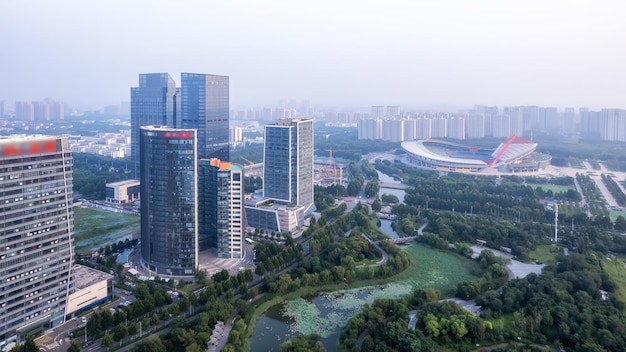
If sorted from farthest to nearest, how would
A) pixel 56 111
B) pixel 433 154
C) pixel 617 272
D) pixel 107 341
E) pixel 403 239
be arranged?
pixel 56 111 → pixel 433 154 → pixel 403 239 → pixel 617 272 → pixel 107 341

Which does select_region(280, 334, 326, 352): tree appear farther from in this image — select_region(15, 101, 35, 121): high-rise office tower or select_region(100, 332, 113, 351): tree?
select_region(15, 101, 35, 121): high-rise office tower

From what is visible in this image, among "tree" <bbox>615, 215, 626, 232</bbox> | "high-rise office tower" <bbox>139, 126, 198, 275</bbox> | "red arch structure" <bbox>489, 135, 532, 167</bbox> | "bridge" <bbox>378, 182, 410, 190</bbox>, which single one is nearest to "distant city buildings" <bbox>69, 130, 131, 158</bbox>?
"bridge" <bbox>378, 182, 410, 190</bbox>

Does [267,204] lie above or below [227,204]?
below

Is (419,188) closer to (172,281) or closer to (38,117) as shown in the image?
(172,281)

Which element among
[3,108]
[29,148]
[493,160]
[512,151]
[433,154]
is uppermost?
[3,108]

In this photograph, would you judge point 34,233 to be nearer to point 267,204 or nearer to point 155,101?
point 267,204

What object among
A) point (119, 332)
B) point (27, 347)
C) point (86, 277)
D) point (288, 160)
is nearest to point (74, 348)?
point (27, 347)

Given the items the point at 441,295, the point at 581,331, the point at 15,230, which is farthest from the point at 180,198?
the point at 581,331
